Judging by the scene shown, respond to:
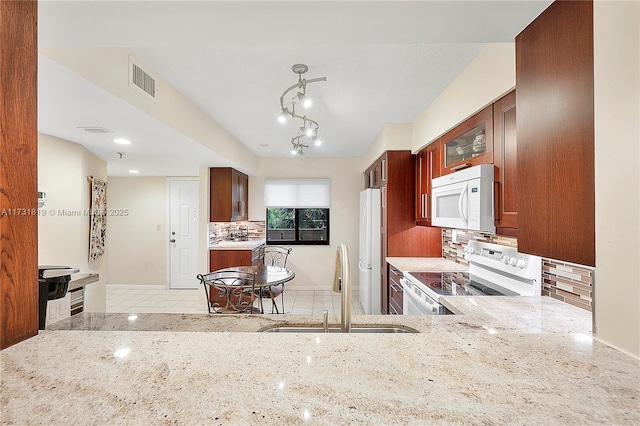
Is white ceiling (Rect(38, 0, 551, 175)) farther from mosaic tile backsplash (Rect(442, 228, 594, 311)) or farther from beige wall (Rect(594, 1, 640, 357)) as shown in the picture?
mosaic tile backsplash (Rect(442, 228, 594, 311))

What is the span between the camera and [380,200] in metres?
3.88

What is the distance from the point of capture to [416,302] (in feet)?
8.02

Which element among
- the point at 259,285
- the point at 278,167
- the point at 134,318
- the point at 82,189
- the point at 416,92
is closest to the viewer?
the point at 134,318

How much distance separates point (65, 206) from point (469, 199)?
12.4 feet

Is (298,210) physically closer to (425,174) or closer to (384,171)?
(384,171)

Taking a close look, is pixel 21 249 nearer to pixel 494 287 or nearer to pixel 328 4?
pixel 328 4

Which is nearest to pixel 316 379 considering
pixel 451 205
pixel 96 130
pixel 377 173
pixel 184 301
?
pixel 451 205

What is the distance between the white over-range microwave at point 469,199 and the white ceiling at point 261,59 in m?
0.78

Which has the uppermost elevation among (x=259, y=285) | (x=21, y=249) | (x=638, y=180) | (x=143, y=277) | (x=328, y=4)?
(x=328, y=4)

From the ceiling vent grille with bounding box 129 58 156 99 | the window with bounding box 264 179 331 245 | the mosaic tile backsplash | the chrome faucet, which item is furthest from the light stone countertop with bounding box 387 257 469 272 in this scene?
the ceiling vent grille with bounding box 129 58 156 99

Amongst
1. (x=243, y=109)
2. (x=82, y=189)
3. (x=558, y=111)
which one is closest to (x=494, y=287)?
(x=558, y=111)

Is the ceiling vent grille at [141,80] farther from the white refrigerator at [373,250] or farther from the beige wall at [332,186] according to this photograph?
the beige wall at [332,186]

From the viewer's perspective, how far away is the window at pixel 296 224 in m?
5.71

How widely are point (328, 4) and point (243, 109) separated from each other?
7.55 ft
